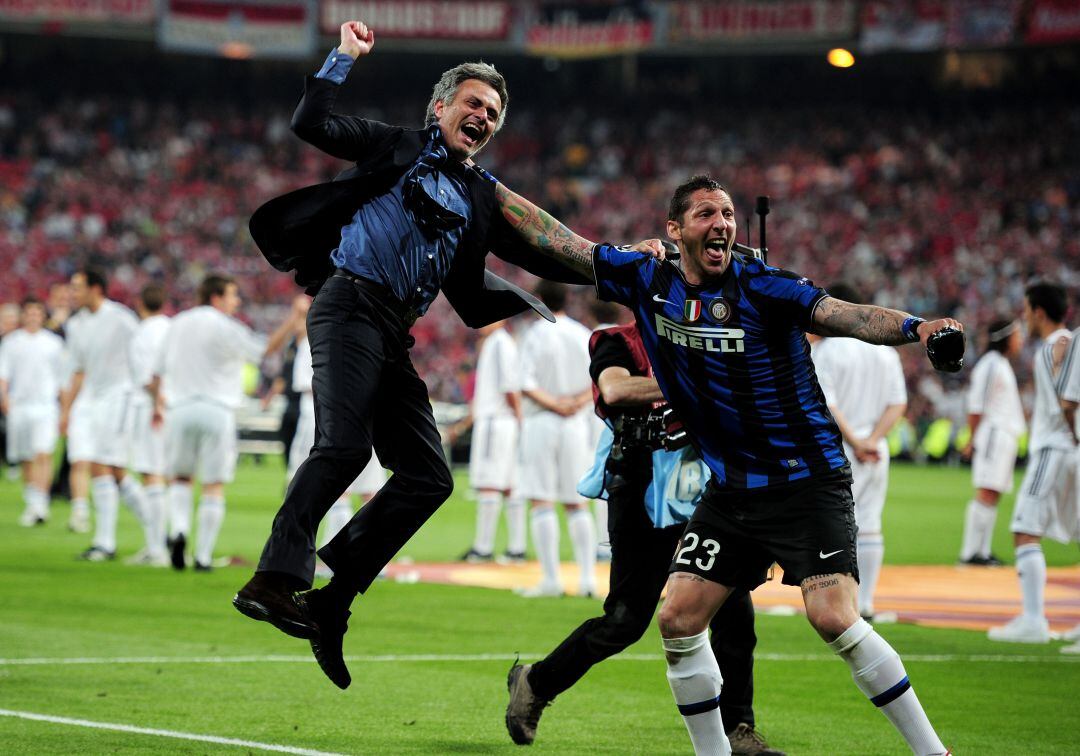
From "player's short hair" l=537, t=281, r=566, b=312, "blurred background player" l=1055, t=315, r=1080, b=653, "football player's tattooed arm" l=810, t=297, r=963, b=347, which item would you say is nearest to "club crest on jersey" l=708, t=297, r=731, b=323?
"football player's tattooed arm" l=810, t=297, r=963, b=347

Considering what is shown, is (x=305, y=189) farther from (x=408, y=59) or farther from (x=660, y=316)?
(x=408, y=59)

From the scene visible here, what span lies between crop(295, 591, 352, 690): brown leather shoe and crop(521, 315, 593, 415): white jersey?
7.14 meters

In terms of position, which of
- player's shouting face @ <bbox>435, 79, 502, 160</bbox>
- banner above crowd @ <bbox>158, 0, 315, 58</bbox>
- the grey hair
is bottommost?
player's shouting face @ <bbox>435, 79, 502, 160</bbox>

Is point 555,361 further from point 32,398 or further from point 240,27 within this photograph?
point 240,27

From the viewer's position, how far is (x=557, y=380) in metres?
13.4

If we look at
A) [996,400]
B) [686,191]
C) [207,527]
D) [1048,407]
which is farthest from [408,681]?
[996,400]

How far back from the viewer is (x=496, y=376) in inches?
622

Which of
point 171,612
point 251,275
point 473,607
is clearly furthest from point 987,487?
point 251,275

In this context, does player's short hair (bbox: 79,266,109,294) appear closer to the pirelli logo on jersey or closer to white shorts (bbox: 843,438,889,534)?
white shorts (bbox: 843,438,889,534)

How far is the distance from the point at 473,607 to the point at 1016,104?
35.7 metres

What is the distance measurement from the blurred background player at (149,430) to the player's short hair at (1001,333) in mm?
7873

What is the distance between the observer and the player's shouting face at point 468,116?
6379 mm

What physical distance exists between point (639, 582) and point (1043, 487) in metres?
4.99

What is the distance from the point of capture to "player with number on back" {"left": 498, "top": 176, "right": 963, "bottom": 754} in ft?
18.8
